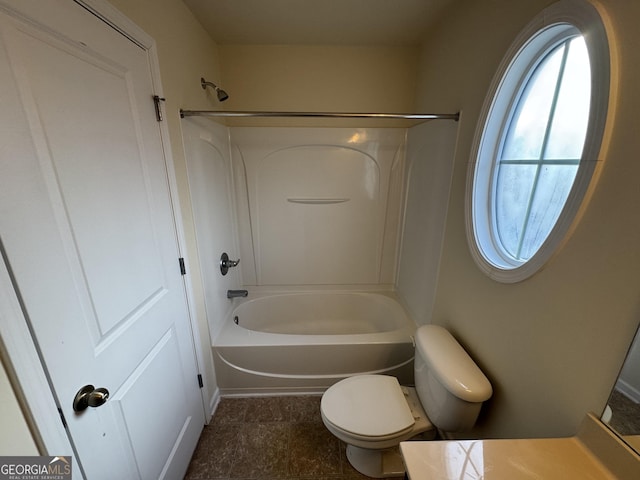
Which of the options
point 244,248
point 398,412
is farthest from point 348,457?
point 244,248

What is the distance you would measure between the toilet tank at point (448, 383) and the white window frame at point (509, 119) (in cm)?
41

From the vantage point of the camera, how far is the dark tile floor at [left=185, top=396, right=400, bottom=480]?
4.50 feet

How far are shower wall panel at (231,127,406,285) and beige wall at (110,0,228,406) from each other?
0.61 metres

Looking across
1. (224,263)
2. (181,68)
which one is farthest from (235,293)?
(181,68)

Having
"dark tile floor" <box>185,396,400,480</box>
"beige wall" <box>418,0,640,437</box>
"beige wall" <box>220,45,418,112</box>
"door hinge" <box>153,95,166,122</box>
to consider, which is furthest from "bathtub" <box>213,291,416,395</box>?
"beige wall" <box>220,45,418,112</box>

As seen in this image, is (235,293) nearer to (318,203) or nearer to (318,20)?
(318,203)

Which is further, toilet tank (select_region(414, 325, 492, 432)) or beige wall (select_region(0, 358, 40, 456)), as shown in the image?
toilet tank (select_region(414, 325, 492, 432))

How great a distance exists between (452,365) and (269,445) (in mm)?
1172

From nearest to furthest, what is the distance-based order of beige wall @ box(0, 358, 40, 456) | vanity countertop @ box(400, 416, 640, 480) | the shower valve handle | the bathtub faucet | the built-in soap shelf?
beige wall @ box(0, 358, 40, 456) → vanity countertop @ box(400, 416, 640, 480) → the shower valve handle → the bathtub faucet → the built-in soap shelf

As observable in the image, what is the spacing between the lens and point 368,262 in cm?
244

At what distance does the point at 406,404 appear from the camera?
50.9 inches

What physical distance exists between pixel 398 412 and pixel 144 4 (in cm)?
209

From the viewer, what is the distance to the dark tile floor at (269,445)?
54.0 inches

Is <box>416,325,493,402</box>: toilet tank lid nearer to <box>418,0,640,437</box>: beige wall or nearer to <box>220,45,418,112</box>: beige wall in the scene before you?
<box>418,0,640,437</box>: beige wall
